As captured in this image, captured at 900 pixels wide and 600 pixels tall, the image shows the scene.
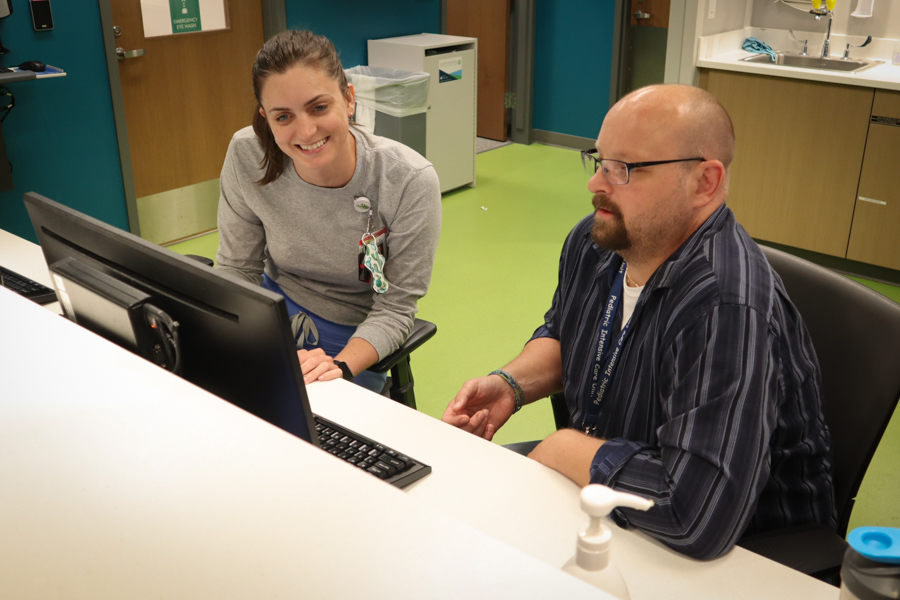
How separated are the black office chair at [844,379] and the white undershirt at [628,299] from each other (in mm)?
271

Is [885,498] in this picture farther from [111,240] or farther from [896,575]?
[111,240]

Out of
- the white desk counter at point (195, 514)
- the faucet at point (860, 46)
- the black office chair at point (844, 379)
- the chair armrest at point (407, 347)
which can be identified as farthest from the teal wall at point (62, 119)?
the faucet at point (860, 46)

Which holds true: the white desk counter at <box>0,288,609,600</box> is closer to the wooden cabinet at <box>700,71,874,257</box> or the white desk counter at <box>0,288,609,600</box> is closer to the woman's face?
the woman's face

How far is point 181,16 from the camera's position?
12.0 feet

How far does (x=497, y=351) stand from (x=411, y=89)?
1.83 m

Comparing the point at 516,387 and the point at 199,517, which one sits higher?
the point at 199,517

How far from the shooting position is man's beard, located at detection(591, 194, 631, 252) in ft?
4.28

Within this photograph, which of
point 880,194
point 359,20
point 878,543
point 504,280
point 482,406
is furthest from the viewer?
point 359,20

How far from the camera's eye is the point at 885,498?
2.20 metres

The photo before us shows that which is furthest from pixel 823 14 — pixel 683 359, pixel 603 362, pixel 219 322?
pixel 219 322

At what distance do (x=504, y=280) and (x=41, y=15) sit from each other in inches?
87.9

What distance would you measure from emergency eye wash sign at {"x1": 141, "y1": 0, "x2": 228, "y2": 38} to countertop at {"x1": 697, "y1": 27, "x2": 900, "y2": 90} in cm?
231

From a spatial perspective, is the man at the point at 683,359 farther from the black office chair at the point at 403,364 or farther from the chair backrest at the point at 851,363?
the black office chair at the point at 403,364

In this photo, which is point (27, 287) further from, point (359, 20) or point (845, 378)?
point (359, 20)
